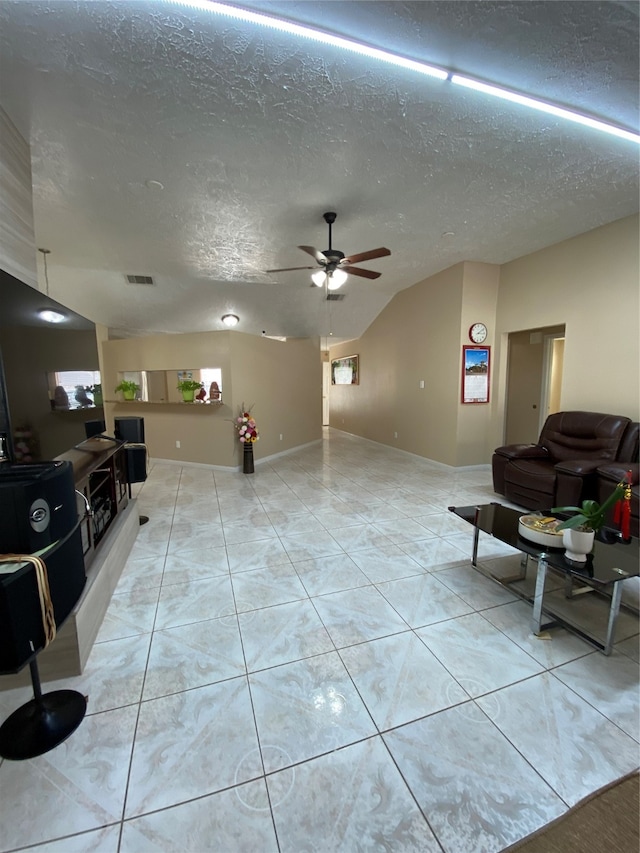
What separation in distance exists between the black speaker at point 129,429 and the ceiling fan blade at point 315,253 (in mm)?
2378

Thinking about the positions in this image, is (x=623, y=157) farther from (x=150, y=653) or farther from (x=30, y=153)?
(x=150, y=653)

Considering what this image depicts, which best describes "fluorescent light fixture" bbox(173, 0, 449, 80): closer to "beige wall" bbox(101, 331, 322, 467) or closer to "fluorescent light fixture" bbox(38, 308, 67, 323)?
"fluorescent light fixture" bbox(38, 308, 67, 323)

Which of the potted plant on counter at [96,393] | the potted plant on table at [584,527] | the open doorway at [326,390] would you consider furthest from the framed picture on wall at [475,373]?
the open doorway at [326,390]

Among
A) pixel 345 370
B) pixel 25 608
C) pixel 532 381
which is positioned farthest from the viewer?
pixel 345 370

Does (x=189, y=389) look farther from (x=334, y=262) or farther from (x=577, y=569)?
(x=577, y=569)

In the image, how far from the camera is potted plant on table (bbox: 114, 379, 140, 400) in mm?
5629

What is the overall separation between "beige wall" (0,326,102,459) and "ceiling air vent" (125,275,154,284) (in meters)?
3.33

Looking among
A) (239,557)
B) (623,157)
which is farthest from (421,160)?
(239,557)

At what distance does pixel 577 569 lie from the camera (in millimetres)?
1741

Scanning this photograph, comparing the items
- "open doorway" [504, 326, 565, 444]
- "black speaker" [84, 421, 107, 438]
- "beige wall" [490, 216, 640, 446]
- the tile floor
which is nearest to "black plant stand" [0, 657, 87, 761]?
the tile floor

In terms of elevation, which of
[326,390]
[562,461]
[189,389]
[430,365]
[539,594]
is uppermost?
[430,365]

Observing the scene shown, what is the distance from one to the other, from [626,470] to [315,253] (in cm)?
334

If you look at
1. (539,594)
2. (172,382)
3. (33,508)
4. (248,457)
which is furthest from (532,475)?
(172,382)

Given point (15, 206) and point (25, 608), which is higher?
point (15, 206)
